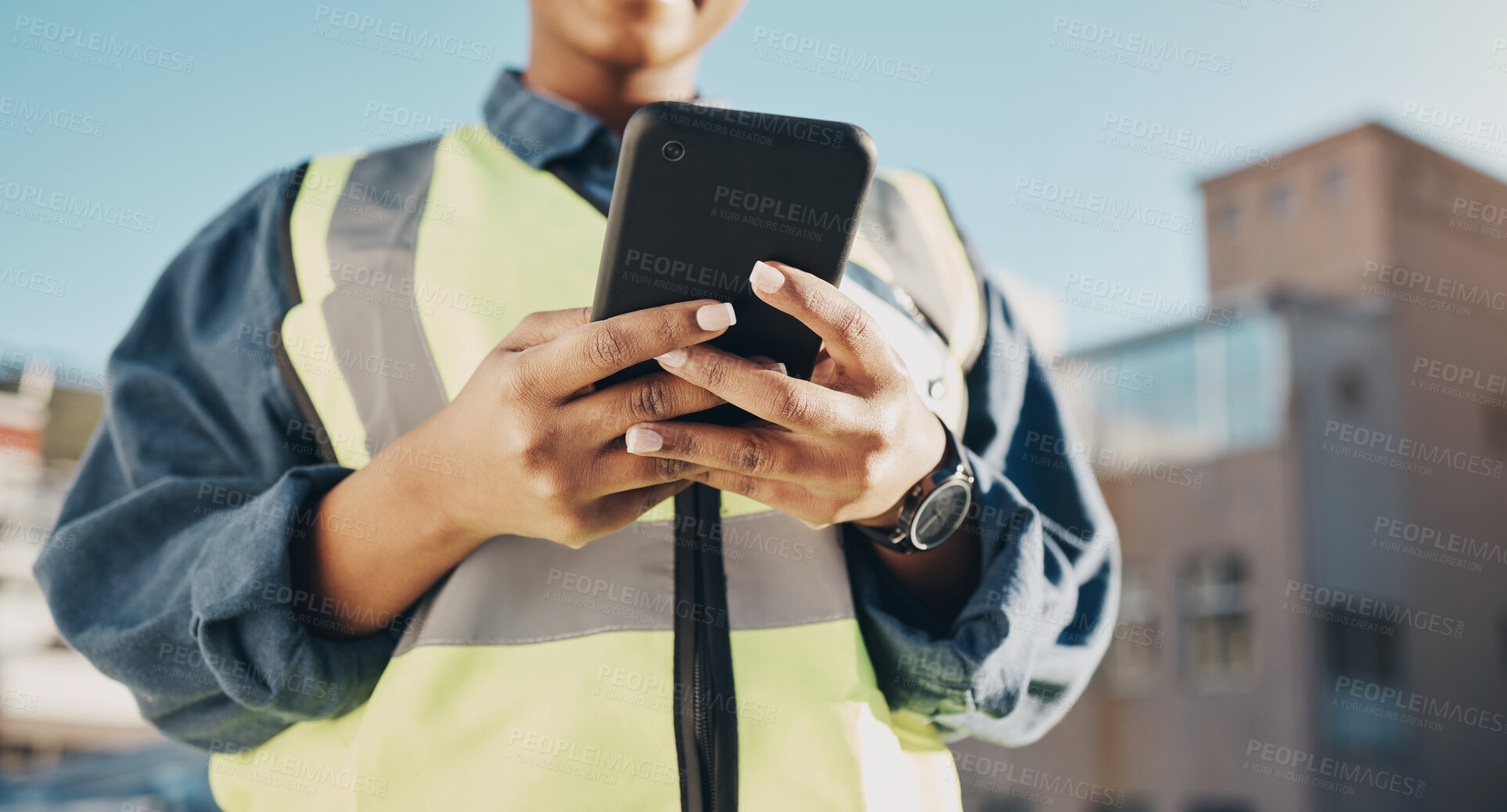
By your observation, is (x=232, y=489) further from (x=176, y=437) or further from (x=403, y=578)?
(x=403, y=578)

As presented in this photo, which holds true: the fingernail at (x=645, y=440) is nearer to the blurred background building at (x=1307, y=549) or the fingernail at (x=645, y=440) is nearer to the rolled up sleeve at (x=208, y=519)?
the rolled up sleeve at (x=208, y=519)

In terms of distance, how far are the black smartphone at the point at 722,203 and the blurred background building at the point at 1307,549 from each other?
15.1 m

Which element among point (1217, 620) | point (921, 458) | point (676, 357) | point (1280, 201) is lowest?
point (1217, 620)

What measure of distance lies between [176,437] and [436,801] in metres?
0.61

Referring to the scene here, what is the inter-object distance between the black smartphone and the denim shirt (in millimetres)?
455

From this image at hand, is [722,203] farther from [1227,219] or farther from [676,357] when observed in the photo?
[1227,219]

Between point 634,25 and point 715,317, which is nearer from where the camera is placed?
point 715,317

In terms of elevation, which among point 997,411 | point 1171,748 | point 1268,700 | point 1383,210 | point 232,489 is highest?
point 1383,210

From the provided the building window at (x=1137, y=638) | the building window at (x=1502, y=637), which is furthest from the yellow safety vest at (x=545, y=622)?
the building window at (x=1502, y=637)

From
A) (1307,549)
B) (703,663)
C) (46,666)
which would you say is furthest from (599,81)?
(46,666)

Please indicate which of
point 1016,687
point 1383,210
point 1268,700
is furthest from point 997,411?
point 1383,210

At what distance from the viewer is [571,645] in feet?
3.94

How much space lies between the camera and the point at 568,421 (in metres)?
1.05

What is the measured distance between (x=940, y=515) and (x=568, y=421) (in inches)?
18.8
